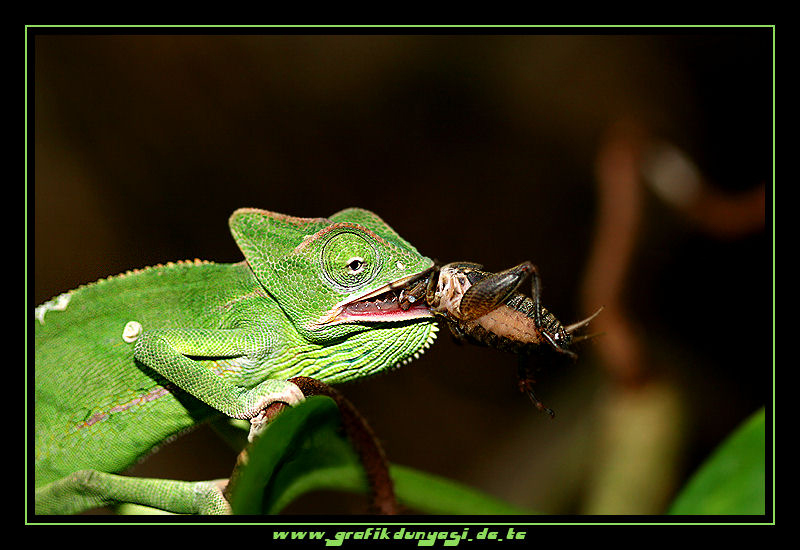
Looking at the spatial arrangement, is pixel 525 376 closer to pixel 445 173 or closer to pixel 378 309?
pixel 378 309

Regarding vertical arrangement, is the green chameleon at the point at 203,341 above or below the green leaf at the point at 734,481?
above

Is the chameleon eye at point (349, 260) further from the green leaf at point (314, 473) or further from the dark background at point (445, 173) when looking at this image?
the dark background at point (445, 173)

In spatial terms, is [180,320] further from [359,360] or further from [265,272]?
[359,360]

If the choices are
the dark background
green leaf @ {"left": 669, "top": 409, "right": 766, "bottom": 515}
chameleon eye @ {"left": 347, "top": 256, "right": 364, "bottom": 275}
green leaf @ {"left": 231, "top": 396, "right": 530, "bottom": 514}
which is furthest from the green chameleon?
the dark background

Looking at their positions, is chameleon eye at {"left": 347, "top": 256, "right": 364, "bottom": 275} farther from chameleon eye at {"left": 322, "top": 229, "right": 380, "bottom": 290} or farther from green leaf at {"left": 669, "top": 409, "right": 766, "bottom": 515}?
green leaf at {"left": 669, "top": 409, "right": 766, "bottom": 515}

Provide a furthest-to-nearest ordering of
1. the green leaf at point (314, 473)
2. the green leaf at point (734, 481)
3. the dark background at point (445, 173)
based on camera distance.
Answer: the dark background at point (445, 173) → the green leaf at point (734, 481) → the green leaf at point (314, 473)

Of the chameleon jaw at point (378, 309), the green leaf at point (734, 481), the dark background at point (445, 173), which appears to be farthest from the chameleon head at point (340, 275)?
the dark background at point (445, 173)

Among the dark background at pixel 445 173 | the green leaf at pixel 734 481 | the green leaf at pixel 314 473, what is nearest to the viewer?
the green leaf at pixel 314 473
